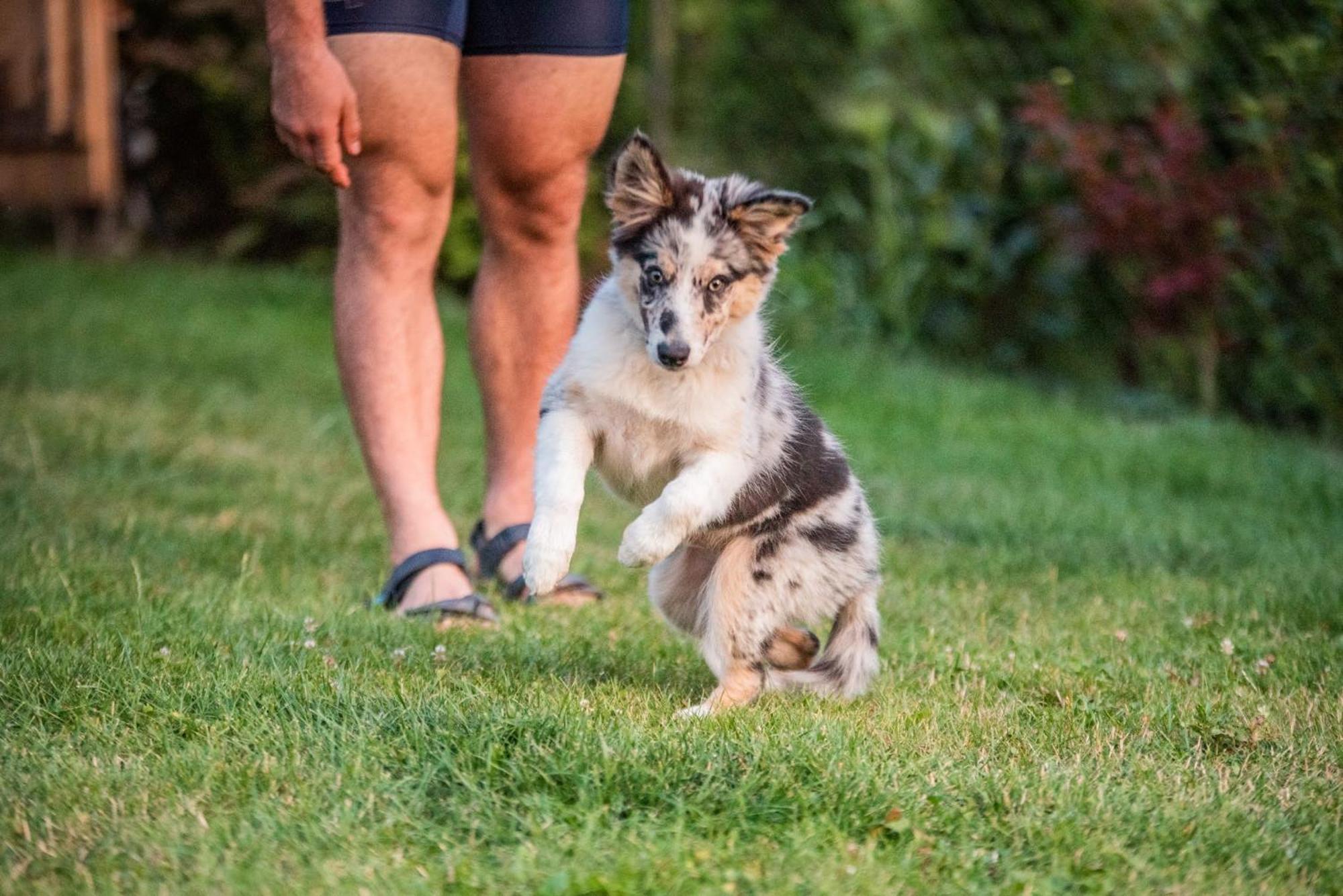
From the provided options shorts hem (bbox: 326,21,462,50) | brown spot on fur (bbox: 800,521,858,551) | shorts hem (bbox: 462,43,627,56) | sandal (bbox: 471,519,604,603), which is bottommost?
sandal (bbox: 471,519,604,603)

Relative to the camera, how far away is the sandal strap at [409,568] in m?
3.99

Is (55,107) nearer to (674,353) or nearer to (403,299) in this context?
(403,299)

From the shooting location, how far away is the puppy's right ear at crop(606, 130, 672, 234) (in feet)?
11.0

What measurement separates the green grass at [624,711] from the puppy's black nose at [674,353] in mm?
729

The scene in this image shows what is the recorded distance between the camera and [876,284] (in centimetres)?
996

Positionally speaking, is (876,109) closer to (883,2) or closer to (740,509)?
(883,2)

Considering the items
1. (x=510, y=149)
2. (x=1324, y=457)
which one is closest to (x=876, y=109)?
(x=1324, y=457)

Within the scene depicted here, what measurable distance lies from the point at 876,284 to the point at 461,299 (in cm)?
317

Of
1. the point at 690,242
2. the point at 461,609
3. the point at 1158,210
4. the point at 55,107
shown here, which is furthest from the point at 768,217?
the point at 55,107

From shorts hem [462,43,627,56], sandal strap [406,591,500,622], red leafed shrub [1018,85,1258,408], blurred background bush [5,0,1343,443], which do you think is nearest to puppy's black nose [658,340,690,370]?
sandal strap [406,591,500,622]

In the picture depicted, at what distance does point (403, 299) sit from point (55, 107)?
5019mm

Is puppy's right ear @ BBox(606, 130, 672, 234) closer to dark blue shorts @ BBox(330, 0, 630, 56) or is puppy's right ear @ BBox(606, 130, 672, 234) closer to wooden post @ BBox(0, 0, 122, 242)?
dark blue shorts @ BBox(330, 0, 630, 56)

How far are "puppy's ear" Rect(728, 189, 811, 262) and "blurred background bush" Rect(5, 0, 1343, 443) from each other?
4241mm

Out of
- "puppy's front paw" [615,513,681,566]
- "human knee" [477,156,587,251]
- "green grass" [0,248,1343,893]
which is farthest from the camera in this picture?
"human knee" [477,156,587,251]
